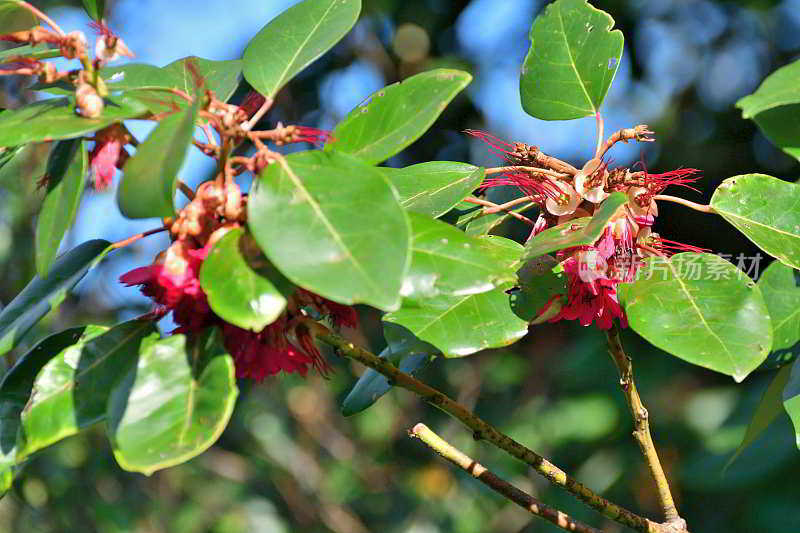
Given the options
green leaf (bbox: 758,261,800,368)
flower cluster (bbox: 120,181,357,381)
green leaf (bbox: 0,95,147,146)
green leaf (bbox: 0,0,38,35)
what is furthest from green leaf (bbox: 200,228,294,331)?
green leaf (bbox: 758,261,800,368)

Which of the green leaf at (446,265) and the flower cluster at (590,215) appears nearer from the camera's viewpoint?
the green leaf at (446,265)

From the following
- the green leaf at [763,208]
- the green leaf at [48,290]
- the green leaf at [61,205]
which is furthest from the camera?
the green leaf at [763,208]

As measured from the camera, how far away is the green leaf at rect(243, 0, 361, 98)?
100 cm

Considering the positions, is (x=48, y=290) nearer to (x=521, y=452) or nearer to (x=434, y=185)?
(x=434, y=185)

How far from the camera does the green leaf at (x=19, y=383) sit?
930 millimetres

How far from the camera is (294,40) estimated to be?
104cm

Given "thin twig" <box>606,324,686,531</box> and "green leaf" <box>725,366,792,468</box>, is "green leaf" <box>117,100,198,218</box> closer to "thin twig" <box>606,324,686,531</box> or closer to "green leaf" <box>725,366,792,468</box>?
"thin twig" <box>606,324,686,531</box>

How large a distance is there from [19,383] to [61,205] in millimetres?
244

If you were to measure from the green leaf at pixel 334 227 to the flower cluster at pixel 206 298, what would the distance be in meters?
0.06

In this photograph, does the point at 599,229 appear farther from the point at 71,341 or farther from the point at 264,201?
the point at 71,341

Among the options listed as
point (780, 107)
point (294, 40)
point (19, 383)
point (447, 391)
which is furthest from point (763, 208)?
point (447, 391)

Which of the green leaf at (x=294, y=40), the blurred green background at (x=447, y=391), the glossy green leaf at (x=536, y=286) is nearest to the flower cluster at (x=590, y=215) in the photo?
the glossy green leaf at (x=536, y=286)

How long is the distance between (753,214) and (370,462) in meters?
2.67

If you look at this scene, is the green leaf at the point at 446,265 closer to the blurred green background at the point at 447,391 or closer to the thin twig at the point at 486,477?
the thin twig at the point at 486,477
